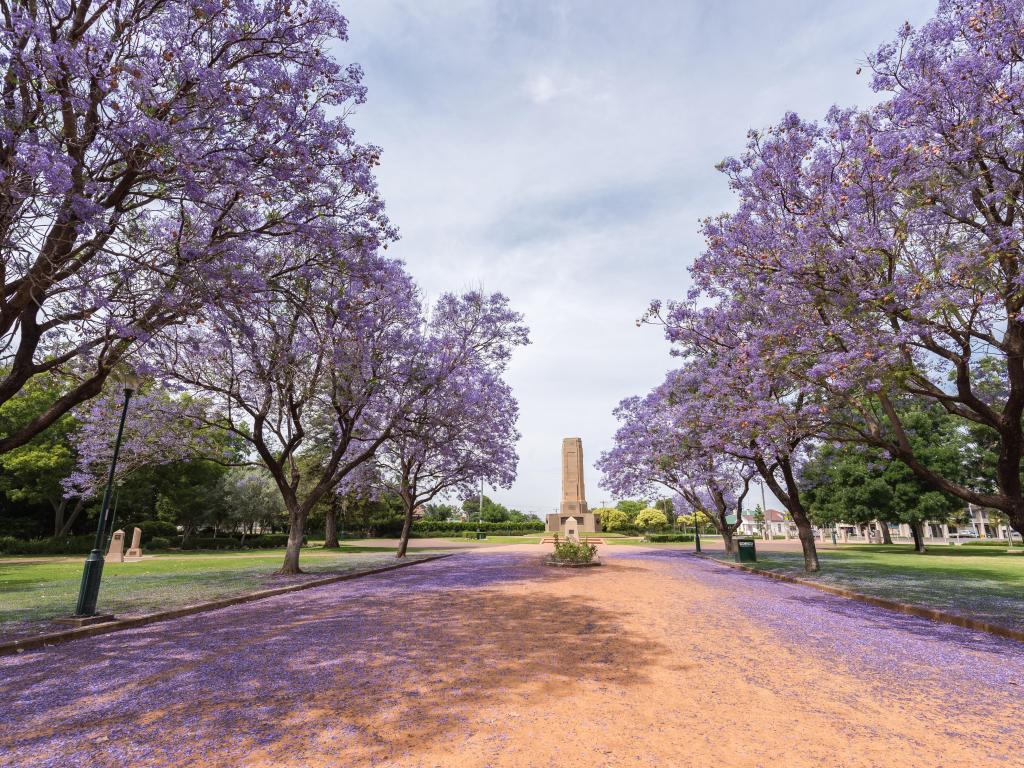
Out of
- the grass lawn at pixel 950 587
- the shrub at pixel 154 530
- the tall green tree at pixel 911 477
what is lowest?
the grass lawn at pixel 950 587

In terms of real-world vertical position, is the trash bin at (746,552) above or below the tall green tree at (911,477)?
below

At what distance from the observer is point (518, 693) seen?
220 inches

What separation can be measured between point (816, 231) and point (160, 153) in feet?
36.6

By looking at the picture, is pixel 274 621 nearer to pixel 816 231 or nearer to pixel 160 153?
pixel 160 153

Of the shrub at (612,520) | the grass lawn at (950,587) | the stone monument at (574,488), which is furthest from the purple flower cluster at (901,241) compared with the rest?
the shrub at (612,520)

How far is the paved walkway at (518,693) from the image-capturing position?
4.21m

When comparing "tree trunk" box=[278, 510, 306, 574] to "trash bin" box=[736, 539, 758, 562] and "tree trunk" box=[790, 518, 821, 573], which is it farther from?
"trash bin" box=[736, 539, 758, 562]

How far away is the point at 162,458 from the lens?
695 inches

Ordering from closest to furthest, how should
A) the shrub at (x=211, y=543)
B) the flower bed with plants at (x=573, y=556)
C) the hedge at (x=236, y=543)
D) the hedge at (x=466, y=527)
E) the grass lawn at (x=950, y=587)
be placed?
the grass lawn at (x=950, y=587), the flower bed with plants at (x=573, y=556), the shrub at (x=211, y=543), the hedge at (x=236, y=543), the hedge at (x=466, y=527)

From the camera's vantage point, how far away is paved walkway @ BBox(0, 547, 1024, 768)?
421cm

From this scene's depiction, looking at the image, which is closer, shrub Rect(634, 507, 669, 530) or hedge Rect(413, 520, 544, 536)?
shrub Rect(634, 507, 669, 530)

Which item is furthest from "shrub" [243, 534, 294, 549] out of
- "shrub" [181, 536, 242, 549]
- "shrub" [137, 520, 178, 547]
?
"shrub" [137, 520, 178, 547]

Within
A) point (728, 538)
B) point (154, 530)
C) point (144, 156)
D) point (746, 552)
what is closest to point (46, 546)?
point (154, 530)

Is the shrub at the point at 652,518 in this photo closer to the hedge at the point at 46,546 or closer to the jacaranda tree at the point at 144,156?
the hedge at the point at 46,546
